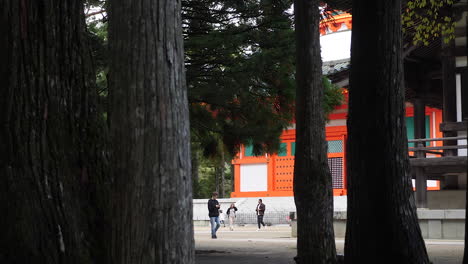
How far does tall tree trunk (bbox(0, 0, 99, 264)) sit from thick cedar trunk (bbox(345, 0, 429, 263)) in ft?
9.49

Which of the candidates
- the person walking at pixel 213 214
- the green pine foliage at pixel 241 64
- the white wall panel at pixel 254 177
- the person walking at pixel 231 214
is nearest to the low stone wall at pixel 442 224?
the person walking at pixel 213 214

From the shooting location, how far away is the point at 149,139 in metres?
4.16

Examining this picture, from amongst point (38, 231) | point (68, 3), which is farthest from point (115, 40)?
point (38, 231)

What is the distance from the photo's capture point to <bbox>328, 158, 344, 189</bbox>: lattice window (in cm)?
2812

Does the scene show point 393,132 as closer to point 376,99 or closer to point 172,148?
point 376,99

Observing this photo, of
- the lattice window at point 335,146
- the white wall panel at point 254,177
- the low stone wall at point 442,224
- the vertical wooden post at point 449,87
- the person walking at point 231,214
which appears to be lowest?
the person walking at point 231,214

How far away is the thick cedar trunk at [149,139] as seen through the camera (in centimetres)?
414

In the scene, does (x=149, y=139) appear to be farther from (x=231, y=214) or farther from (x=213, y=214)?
(x=231, y=214)

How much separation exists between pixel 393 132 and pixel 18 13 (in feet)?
12.2

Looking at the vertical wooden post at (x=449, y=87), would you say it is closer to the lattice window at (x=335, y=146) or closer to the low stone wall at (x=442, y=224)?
the low stone wall at (x=442, y=224)

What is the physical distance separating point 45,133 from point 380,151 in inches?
131

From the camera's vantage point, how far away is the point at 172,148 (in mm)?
4176

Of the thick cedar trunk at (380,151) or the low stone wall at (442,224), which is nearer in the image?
the thick cedar trunk at (380,151)

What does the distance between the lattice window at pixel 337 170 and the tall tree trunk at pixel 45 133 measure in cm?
2349
